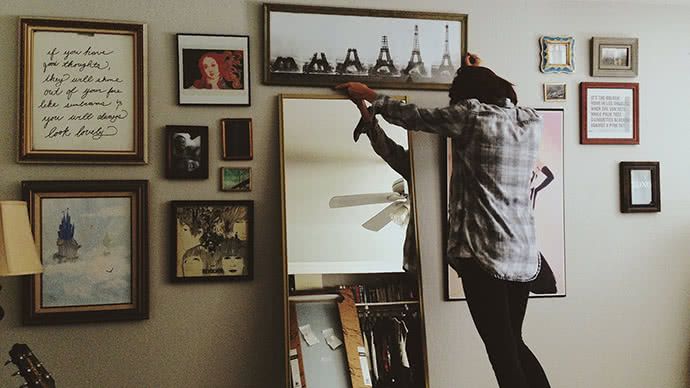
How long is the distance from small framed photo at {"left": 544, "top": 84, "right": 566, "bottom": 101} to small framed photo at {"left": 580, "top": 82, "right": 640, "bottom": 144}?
0.10 m

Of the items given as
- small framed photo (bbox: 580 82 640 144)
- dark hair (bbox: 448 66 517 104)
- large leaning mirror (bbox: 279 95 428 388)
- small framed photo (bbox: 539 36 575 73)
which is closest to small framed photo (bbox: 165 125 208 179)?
large leaning mirror (bbox: 279 95 428 388)

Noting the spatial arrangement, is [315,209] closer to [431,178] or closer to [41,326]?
[431,178]

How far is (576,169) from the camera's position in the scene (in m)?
3.49

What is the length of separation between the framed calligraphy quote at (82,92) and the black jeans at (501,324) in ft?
4.92

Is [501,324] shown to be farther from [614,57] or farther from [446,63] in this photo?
[614,57]

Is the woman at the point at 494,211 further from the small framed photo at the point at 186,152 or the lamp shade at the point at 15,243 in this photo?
the lamp shade at the point at 15,243

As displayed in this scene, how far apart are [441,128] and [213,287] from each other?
1.21 meters

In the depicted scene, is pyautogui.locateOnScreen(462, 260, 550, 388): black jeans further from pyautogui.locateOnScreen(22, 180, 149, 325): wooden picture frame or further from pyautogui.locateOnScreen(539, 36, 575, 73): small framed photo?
pyautogui.locateOnScreen(22, 180, 149, 325): wooden picture frame

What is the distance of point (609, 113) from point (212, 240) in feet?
6.61

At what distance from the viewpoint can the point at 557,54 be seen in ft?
11.4

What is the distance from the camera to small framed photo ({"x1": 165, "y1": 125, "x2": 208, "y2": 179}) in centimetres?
310

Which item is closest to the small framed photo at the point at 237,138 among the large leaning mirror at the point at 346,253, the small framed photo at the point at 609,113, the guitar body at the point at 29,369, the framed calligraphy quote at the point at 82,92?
the large leaning mirror at the point at 346,253

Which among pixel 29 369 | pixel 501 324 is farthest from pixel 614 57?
pixel 29 369

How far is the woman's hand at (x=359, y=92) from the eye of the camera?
3100 millimetres
